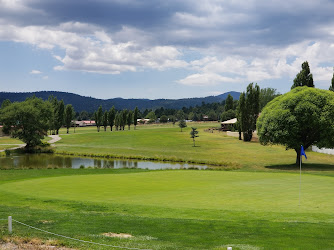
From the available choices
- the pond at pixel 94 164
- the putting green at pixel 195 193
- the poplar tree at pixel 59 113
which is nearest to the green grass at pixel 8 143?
the poplar tree at pixel 59 113

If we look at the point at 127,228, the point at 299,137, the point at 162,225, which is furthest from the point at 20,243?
the point at 299,137

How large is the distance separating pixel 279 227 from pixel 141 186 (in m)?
13.5

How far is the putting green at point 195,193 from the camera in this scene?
60.7 ft

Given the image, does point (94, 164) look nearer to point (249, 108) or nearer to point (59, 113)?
point (249, 108)

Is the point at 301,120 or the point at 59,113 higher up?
the point at 59,113

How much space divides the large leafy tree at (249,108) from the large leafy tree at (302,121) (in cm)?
4079

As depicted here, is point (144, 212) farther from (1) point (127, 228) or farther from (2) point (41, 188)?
(2) point (41, 188)

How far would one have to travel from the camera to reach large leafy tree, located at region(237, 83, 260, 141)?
88812mm

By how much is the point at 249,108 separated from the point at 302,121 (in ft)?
144

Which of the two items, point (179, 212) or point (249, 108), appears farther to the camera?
point (249, 108)

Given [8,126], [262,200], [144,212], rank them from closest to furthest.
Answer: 1. [144,212]
2. [262,200]
3. [8,126]

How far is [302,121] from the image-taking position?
148 feet

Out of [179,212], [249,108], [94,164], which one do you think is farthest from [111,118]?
[179,212]

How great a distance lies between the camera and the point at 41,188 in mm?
24719
